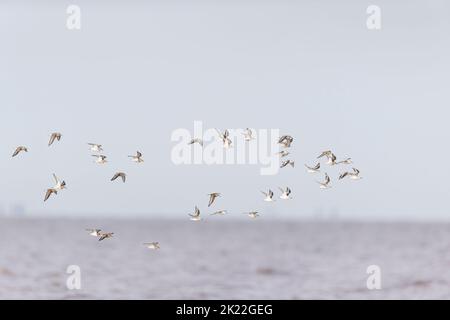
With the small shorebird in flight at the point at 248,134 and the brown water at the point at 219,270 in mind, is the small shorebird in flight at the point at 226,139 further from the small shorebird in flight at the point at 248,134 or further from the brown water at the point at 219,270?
the brown water at the point at 219,270

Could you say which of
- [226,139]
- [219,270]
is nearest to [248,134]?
[226,139]

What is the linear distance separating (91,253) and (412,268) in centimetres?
2732

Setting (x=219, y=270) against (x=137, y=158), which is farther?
(x=219, y=270)

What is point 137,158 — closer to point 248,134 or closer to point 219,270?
point 248,134

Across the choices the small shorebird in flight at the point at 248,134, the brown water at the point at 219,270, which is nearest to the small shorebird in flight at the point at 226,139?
the small shorebird in flight at the point at 248,134

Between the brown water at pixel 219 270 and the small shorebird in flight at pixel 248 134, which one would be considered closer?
the small shorebird in flight at pixel 248 134

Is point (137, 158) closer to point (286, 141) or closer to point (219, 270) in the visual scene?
point (286, 141)

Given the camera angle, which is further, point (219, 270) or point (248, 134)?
point (219, 270)

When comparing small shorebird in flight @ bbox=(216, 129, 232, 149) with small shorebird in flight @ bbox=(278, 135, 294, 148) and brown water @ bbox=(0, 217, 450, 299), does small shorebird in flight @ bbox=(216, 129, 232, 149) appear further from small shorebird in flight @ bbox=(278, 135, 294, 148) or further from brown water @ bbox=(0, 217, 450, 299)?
brown water @ bbox=(0, 217, 450, 299)

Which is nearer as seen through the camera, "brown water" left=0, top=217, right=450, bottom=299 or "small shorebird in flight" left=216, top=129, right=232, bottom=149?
"small shorebird in flight" left=216, top=129, right=232, bottom=149

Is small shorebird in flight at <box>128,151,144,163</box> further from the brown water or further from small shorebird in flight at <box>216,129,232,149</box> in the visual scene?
the brown water

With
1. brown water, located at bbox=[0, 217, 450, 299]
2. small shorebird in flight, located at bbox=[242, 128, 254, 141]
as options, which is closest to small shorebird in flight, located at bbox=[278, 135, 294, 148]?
small shorebird in flight, located at bbox=[242, 128, 254, 141]

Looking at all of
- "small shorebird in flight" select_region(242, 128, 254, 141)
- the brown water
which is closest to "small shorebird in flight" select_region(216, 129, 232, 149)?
"small shorebird in flight" select_region(242, 128, 254, 141)

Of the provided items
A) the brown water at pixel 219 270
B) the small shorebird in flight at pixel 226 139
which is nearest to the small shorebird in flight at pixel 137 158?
the small shorebird in flight at pixel 226 139
